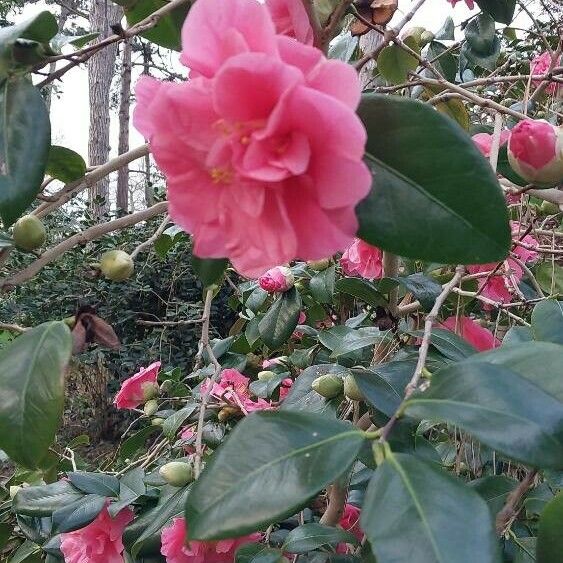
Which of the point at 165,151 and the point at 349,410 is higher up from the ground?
the point at 165,151

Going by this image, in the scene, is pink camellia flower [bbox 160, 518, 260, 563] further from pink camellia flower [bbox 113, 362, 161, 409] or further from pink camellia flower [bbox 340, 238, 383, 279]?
pink camellia flower [bbox 113, 362, 161, 409]

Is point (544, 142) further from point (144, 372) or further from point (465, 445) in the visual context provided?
point (144, 372)

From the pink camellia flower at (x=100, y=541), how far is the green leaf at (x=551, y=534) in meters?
0.63

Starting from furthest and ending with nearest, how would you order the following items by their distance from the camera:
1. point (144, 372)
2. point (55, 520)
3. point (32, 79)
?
point (144, 372)
point (55, 520)
point (32, 79)

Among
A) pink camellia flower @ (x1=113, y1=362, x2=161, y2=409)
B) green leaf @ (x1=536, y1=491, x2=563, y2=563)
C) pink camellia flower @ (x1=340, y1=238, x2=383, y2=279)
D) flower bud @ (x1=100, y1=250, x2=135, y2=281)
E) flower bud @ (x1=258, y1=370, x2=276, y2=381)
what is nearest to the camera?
green leaf @ (x1=536, y1=491, x2=563, y2=563)

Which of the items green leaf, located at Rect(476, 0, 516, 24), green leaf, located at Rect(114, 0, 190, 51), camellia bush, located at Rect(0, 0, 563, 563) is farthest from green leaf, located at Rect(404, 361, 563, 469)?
green leaf, located at Rect(476, 0, 516, 24)

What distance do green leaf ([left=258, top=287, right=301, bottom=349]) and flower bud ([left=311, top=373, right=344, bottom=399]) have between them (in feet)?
1.04

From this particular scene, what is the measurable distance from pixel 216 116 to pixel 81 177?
0.80 feet

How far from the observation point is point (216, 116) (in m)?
0.40

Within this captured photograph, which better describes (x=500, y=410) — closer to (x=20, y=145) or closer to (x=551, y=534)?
(x=551, y=534)

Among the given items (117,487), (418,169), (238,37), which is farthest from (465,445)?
Answer: (238,37)

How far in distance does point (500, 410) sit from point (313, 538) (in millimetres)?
A: 443

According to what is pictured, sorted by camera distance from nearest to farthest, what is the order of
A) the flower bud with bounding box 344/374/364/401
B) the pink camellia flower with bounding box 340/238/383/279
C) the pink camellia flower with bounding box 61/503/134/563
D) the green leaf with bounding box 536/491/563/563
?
the green leaf with bounding box 536/491/563/563, the flower bud with bounding box 344/374/364/401, the pink camellia flower with bounding box 61/503/134/563, the pink camellia flower with bounding box 340/238/383/279

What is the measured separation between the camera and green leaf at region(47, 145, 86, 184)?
0.60m
